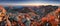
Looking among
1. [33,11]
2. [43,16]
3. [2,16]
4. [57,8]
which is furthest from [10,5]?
[57,8]

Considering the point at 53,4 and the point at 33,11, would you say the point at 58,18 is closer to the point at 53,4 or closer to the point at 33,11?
the point at 53,4

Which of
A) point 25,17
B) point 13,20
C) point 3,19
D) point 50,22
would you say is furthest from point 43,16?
point 3,19

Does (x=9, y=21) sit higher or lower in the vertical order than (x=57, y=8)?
lower

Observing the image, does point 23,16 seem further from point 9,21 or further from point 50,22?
point 50,22

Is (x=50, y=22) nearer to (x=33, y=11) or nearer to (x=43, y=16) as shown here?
(x=43, y=16)

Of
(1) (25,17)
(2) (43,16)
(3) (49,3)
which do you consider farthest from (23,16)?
(3) (49,3)

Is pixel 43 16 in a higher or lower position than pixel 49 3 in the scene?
lower

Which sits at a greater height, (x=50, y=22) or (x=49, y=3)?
(x=49, y=3)
